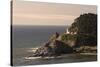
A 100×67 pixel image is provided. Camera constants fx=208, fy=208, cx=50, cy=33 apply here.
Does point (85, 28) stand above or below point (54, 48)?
above

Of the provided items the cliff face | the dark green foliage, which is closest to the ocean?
the cliff face

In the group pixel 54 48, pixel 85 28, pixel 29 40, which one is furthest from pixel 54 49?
pixel 85 28

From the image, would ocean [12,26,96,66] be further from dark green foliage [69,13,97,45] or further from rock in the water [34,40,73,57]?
dark green foliage [69,13,97,45]

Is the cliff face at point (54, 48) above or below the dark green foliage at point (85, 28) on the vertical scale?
below

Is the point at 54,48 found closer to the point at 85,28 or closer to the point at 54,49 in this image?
the point at 54,49

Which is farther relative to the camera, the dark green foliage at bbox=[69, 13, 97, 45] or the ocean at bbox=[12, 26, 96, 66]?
the dark green foliage at bbox=[69, 13, 97, 45]

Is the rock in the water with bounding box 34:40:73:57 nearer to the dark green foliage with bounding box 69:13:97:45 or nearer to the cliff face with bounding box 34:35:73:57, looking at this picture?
the cliff face with bounding box 34:35:73:57

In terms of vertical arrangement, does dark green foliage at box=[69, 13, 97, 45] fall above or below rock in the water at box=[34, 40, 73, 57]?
above

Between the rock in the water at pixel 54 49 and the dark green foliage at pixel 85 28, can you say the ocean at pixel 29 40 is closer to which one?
the rock in the water at pixel 54 49

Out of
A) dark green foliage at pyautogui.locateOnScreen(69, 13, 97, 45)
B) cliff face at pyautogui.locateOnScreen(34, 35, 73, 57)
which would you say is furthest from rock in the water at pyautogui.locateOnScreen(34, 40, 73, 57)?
dark green foliage at pyautogui.locateOnScreen(69, 13, 97, 45)

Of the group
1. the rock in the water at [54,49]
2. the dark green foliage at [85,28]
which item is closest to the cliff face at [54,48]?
the rock in the water at [54,49]
